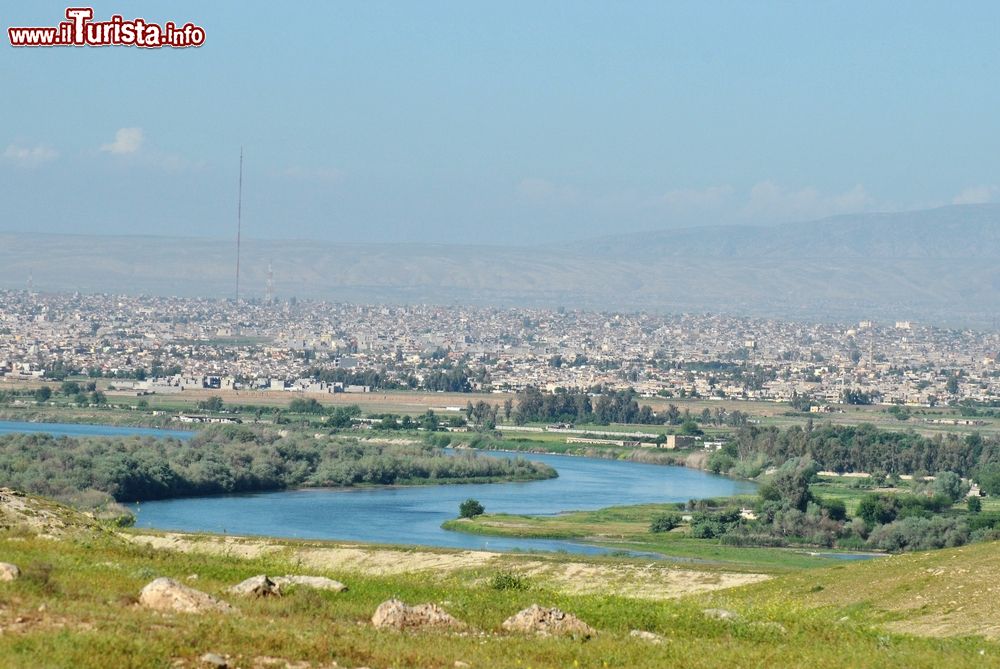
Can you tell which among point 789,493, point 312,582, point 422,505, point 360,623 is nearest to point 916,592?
point 312,582

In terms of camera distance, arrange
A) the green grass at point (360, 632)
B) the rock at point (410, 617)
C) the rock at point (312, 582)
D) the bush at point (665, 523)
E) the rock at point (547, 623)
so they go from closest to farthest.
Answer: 1. the green grass at point (360, 632)
2. the rock at point (410, 617)
3. the rock at point (547, 623)
4. the rock at point (312, 582)
5. the bush at point (665, 523)

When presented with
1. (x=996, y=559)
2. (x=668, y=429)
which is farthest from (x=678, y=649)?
(x=668, y=429)

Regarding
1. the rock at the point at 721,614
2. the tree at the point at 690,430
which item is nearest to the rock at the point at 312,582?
the rock at the point at 721,614

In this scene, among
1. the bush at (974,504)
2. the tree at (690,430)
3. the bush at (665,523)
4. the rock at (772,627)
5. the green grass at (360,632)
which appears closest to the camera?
the green grass at (360,632)

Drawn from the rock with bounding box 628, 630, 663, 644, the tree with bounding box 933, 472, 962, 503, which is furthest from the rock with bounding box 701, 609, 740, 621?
the tree with bounding box 933, 472, 962, 503

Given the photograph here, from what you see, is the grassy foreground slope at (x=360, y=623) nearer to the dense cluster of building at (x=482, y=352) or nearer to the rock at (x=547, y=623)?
the rock at (x=547, y=623)

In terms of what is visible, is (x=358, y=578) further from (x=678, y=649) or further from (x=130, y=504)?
(x=130, y=504)

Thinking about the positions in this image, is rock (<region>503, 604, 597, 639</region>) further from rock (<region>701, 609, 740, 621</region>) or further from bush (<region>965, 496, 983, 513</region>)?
bush (<region>965, 496, 983, 513</region>)
